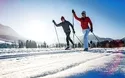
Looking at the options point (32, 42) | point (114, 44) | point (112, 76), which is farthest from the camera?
point (32, 42)

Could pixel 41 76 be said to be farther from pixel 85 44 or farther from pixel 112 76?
pixel 85 44

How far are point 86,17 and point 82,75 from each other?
358 inches

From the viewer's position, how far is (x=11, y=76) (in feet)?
5.69

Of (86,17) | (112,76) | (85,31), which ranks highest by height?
(86,17)

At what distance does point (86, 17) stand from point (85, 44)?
4.39 ft

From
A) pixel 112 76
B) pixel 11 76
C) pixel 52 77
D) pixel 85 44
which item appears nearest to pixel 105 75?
pixel 112 76

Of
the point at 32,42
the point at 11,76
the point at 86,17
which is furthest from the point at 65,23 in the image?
the point at 11,76

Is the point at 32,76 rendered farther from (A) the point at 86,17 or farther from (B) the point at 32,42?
(B) the point at 32,42

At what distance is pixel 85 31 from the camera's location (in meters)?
10.3

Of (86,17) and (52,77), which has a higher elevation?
(86,17)

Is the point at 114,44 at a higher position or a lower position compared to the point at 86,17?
lower

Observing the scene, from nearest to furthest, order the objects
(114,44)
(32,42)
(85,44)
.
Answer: (85,44), (114,44), (32,42)

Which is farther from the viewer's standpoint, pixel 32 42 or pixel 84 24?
pixel 32 42

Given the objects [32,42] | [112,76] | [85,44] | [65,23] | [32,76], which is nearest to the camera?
[112,76]
